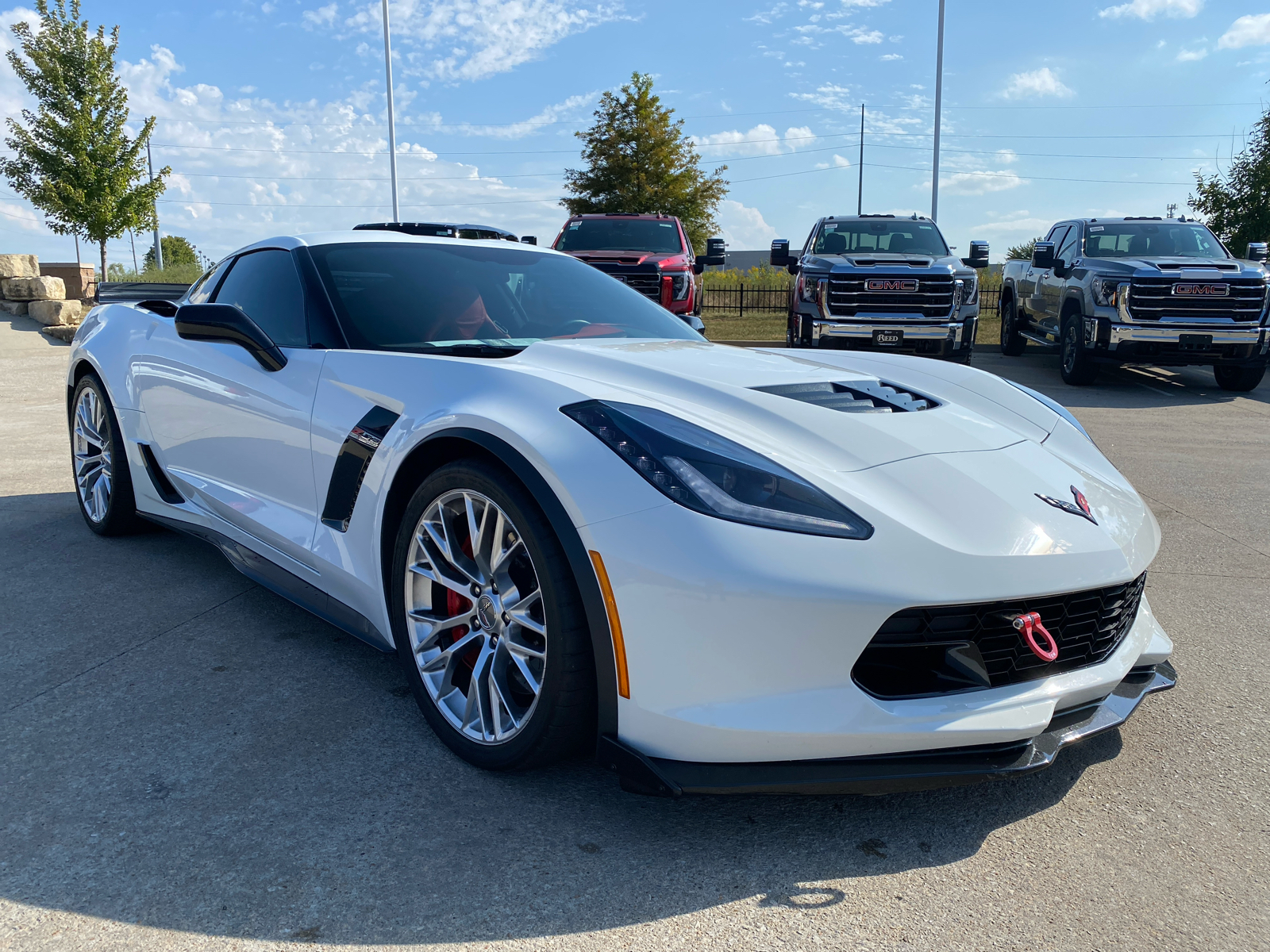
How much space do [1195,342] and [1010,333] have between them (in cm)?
447

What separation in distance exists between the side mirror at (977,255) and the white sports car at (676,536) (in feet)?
31.9

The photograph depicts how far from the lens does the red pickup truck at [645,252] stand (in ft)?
44.3

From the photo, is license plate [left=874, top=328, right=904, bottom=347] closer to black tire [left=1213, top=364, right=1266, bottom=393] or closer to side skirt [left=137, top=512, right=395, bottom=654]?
black tire [left=1213, top=364, right=1266, bottom=393]

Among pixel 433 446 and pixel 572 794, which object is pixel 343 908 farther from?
pixel 433 446

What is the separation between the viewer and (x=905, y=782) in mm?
1978

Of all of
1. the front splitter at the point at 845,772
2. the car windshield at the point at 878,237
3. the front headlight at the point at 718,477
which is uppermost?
the car windshield at the point at 878,237

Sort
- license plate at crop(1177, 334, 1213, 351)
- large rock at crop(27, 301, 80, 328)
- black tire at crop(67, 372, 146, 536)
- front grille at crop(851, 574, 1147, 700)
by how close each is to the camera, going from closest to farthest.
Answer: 1. front grille at crop(851, 574, 1147, 700)
2. black tire at crop(67, 372, 146, 536)
3. license plate at crop(1177, 334, 1213, 351)
4. large rock at crop(27, 301, 80, 328)

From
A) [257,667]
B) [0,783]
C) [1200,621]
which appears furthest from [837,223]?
[0,783]

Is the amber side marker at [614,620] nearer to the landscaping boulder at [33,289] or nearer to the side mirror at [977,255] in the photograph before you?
the side mirror at [977,255]

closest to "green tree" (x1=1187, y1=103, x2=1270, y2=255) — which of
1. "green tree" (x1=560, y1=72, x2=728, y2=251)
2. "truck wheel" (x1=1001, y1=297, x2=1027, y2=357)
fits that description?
"truck wheel" (x1=1001, y1=297, x2=1027, y2=357)

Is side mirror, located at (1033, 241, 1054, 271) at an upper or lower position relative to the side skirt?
upper

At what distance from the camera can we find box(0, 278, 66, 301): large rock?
16.3 metres

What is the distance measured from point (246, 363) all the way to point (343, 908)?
2.03 metres

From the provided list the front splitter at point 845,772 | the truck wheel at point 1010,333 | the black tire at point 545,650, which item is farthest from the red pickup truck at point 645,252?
the front splitter at point 845,772
